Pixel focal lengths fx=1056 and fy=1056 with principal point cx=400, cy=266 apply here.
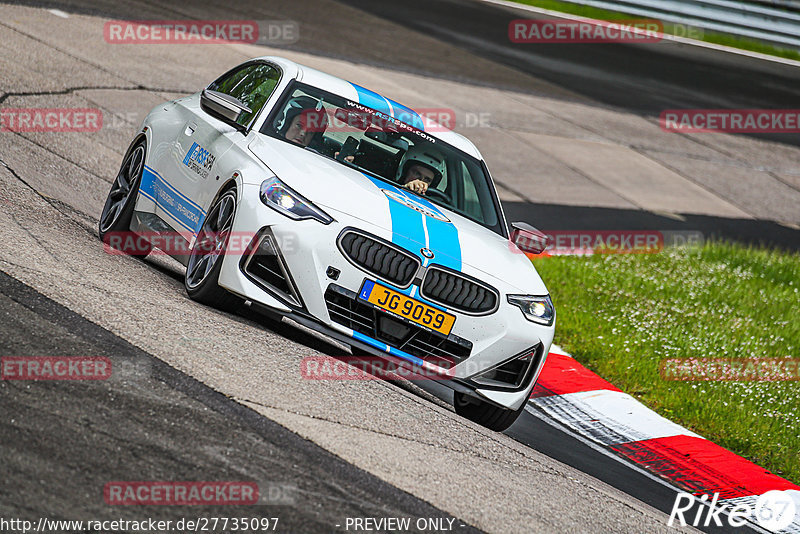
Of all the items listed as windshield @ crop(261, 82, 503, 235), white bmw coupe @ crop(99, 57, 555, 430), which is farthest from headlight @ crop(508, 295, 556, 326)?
windshield @ crop(261, 82, 503, 235)

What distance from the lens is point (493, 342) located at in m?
6.28

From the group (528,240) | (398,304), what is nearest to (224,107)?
(398,304)

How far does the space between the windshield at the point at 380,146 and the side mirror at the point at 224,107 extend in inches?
8.5

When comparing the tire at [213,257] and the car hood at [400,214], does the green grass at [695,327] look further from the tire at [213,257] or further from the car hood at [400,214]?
the tire at [213,257]

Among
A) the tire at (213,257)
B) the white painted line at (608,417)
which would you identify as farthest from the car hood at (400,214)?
the white painted line at (608,417)

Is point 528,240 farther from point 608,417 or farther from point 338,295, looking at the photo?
point 338,295

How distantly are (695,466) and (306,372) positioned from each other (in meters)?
2.98

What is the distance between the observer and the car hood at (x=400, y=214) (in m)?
6.27

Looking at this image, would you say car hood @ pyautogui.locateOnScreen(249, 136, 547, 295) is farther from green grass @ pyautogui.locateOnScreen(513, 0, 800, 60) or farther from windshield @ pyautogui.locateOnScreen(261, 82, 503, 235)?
green grass @ pyautogui.locateOnScreen(513, 0, 800, 60)

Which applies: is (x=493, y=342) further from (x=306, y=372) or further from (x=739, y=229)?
(x=739, y=229)

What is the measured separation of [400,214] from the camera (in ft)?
21.2

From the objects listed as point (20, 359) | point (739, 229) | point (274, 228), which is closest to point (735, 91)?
point (739, 229)

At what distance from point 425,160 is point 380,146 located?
354mm

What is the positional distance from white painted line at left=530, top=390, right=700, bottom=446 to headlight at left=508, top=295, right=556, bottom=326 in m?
1.29
